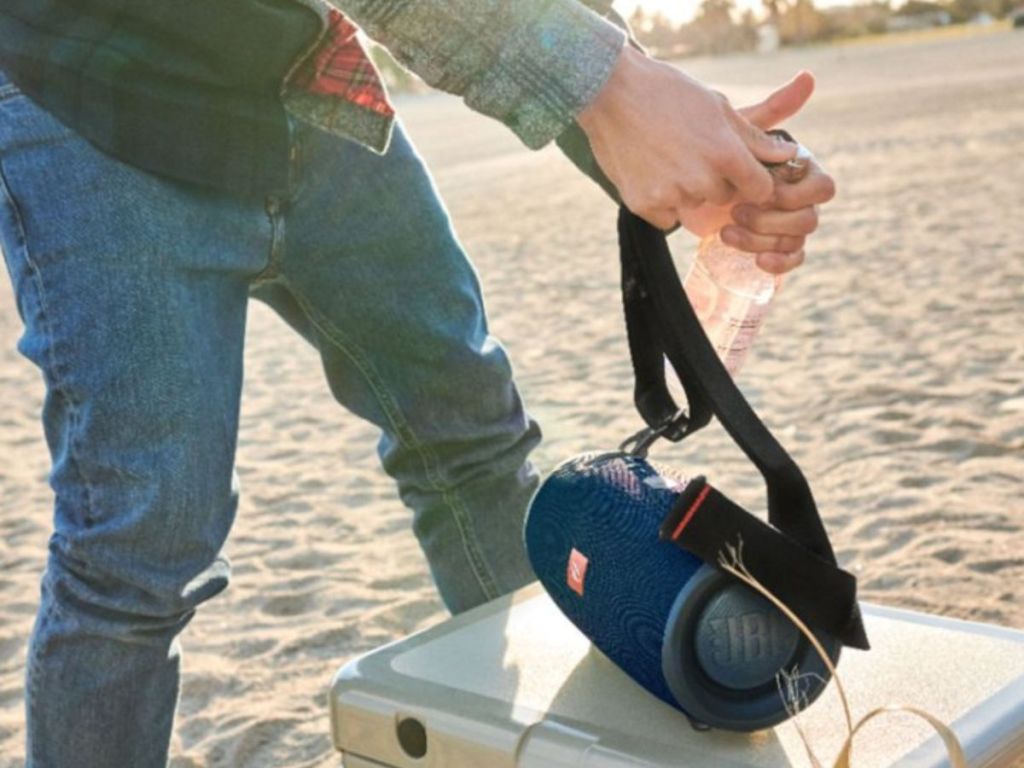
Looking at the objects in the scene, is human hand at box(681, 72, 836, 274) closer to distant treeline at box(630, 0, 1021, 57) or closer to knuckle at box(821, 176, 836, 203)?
knuckle at box(821, 176, 836, 203)

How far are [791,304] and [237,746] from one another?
15.2ft

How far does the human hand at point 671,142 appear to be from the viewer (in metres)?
1.48

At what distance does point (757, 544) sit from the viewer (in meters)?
1.46

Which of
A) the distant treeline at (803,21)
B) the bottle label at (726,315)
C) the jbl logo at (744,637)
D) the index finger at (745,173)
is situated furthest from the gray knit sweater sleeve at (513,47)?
the distant treeline at (803,21)

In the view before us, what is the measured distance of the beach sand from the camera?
3.20m

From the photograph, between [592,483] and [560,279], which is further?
[560,279]

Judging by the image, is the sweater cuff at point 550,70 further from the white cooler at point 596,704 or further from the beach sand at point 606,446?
the beach sand at point 606,446

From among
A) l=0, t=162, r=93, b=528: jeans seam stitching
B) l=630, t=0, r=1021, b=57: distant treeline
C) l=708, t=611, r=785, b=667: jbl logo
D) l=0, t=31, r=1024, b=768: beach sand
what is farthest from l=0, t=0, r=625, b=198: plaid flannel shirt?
l=630, t=0, r=1021, b=57: distant treeline

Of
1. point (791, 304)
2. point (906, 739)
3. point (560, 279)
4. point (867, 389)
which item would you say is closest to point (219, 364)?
point (906, 739)

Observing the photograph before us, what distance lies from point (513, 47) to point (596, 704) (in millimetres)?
676

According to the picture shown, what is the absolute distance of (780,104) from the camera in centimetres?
172

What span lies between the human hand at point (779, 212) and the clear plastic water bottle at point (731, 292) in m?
0.06

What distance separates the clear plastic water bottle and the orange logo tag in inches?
12.9

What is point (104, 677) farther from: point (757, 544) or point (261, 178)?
point (757, 544)
